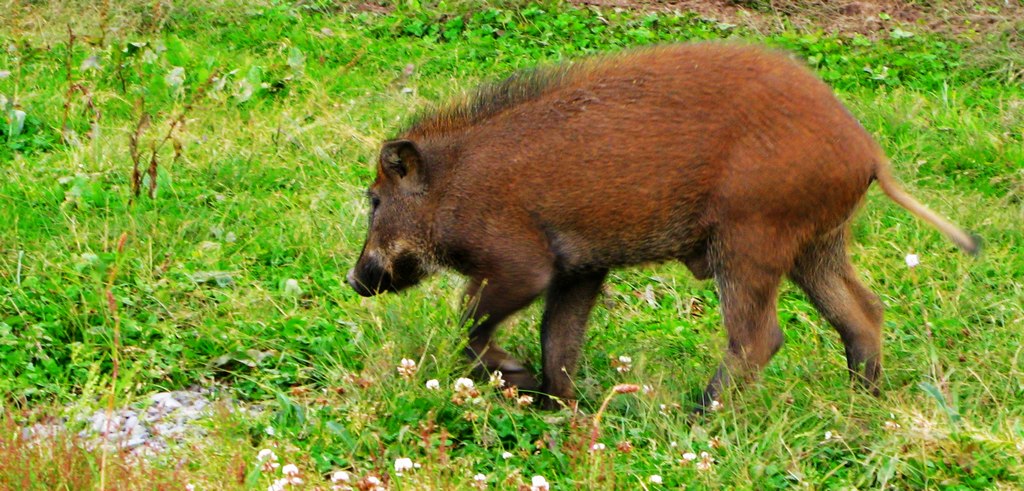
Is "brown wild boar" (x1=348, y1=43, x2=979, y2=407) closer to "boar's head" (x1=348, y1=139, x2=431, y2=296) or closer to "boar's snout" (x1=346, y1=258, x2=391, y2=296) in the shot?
"boar's head" (x1=348, y1=139, x2=431, y2=296)

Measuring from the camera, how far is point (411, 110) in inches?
316

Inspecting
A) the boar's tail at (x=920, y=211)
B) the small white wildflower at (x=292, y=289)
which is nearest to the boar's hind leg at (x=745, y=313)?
the boar's tail at (x=920, y=211)

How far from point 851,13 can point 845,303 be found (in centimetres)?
479

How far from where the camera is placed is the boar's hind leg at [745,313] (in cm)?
501

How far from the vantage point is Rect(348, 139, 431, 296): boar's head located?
5387 millimetres

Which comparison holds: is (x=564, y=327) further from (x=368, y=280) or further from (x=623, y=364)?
(x=368, y=280)

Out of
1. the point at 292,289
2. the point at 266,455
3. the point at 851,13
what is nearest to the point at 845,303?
the point at 292,289

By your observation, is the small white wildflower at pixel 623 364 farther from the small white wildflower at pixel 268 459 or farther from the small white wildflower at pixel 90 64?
the small white wildflower at pixel 90 64

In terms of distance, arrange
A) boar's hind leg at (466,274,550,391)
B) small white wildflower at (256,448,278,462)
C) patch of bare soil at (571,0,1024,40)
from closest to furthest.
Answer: small white wildflower at (256,448,278,462) < boar's hind leg at (466,274,550,391) < patch of bare soil at (571,0,1024,40)

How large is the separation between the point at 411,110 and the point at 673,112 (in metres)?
3.22

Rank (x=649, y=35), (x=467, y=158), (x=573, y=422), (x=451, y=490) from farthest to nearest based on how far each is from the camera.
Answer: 1. (x=649, y=35)
2. (x=467, y=158)
3. (x=573, y=422)
4. (x=451, y=490)

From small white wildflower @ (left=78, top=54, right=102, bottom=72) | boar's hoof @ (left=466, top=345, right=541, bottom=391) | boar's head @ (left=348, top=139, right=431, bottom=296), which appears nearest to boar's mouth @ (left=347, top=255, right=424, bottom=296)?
boar's head @ (left=348, top=139, right=431, bottom=296)

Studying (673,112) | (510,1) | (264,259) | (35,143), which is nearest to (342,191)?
(264,259)

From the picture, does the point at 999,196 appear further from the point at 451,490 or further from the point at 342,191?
the point at 451,490
